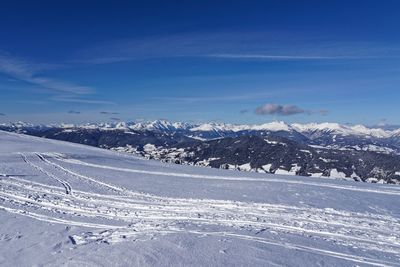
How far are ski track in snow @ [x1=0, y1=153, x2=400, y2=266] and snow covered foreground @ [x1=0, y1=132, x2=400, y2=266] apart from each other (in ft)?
0.15

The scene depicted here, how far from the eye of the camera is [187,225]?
1677 centimetres

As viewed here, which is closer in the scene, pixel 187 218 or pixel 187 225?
pixel 187 225

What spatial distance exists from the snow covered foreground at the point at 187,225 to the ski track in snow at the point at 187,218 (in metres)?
0.05

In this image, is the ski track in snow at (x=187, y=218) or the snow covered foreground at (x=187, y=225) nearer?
the snow covered foreground at (x=187, y=225)

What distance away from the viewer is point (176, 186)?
98.6 ft

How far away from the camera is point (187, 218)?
1831 centimetres

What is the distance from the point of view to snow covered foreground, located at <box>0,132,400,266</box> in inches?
494

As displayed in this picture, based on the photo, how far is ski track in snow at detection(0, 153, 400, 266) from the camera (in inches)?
593

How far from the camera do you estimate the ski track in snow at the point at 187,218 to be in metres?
15.1

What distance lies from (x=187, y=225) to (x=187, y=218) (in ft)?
5.08

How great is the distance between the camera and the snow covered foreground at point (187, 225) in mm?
12547

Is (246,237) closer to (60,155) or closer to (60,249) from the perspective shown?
(60,249)

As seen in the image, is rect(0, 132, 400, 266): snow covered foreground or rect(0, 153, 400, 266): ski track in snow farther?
rect(0, 153, 400, 266): ski track in snow

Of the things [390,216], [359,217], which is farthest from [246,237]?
[390,216]
